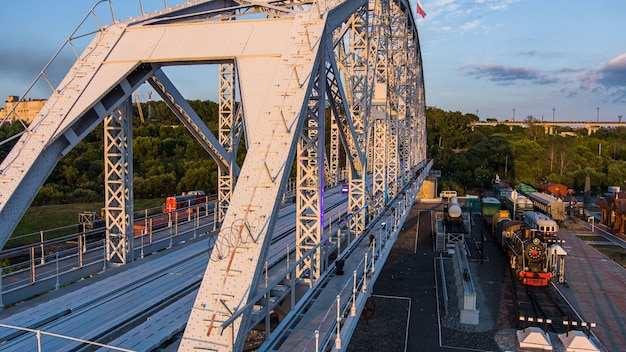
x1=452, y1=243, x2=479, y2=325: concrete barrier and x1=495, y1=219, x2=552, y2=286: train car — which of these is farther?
x1=495, y1=219, x2=552, y2=286: train car

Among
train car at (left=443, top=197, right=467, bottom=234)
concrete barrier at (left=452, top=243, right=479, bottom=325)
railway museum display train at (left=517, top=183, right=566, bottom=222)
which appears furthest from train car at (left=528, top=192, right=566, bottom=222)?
concrete barrier at (left=452, top=243, right=479, bottom=325)

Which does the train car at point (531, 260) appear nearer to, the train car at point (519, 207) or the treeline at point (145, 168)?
the train car at point (519, 207)

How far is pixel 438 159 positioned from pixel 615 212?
38.7 m

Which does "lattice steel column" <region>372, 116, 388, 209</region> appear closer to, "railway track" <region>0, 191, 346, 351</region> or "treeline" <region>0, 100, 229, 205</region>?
"railway track" <region>0, 191, 346, 351</region>

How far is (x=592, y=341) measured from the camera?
17.4m

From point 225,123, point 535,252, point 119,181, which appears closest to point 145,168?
point 225,123

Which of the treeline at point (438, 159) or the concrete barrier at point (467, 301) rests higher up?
the treeline at point (438, 159)

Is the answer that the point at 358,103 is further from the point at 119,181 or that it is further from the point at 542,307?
the point at 542,307

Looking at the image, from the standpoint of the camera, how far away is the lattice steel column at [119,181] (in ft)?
39.0

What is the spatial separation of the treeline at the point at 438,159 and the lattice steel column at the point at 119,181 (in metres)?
26.3

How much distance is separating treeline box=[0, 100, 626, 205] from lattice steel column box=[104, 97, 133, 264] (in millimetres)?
26269

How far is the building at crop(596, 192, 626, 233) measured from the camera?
40188mm

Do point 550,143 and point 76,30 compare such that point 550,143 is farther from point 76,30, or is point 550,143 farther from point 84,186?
point 76,30

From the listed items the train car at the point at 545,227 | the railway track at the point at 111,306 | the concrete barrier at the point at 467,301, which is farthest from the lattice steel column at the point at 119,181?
the train car at the point at 545,227
